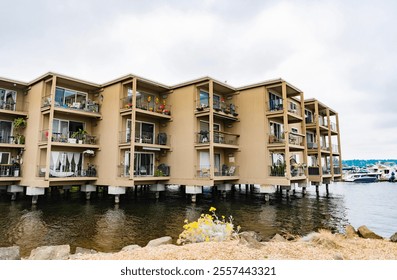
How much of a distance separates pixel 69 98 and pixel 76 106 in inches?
52.5

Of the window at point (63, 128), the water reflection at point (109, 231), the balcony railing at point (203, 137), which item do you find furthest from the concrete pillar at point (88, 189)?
the balcony railing at point (203, 137)

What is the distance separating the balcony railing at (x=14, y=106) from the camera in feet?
76.7

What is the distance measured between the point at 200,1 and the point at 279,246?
8339 mm

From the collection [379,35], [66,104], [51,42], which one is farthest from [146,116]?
[379,35]

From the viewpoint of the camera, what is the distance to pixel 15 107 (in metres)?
24.2

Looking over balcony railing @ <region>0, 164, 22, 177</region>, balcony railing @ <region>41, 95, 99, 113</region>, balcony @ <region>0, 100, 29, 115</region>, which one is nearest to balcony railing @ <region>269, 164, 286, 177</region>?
balcony railing @ <region>41, 95, 99, 113</region>

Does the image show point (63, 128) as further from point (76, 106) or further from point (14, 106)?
point (14, 106)

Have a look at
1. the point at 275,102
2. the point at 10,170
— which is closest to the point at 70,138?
the point at 10,170

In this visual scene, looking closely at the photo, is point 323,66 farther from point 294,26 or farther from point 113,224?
point 113,224

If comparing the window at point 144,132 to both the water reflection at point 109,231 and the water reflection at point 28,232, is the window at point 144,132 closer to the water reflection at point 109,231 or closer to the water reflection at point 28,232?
Answer: the water reflection at point 109,231

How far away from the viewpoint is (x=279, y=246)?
764cm

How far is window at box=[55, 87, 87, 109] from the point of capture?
23.0 m

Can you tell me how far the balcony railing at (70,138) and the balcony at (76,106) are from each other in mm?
1995

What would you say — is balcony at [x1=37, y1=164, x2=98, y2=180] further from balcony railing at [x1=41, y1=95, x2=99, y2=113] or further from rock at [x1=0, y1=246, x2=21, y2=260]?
rock at [x1=0, y1=246, x2=21, y2=260]
